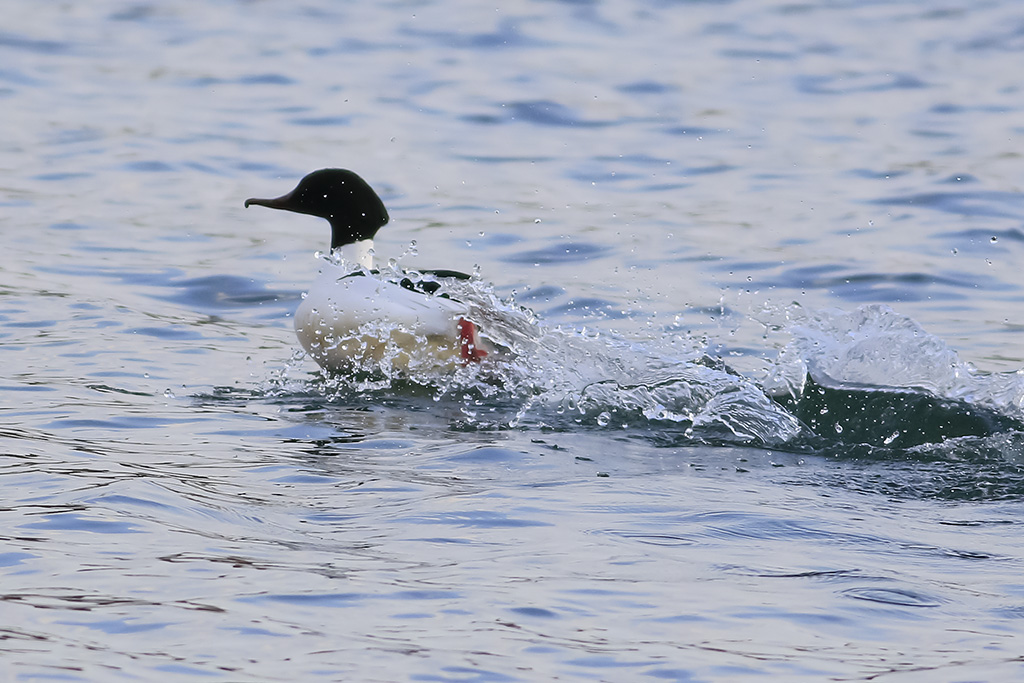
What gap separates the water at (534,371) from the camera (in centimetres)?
342

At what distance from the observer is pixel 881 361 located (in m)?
6.41

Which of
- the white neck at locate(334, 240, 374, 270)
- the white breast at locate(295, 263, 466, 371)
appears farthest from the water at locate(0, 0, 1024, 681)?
the white neck at locate(334, 240, 374, 270)

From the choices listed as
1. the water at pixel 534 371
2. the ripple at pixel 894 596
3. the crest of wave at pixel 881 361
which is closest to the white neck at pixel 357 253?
the water at pixel 534 371

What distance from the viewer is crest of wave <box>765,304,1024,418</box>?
6008mm

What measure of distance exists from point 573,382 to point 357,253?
1.72 metres

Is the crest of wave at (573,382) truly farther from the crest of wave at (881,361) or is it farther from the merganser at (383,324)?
the crest of wave at (881,361)

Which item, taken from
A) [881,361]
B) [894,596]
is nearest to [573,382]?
[881,361]

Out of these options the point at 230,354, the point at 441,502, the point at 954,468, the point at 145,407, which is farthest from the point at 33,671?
the point at 230,354

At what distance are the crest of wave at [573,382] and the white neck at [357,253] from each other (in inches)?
19.8

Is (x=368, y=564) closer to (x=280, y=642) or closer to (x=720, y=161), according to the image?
(x=280, y=642)

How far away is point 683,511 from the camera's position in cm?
437

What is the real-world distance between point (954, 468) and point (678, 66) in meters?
10.2

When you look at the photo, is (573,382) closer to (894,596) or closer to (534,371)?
(534,371)

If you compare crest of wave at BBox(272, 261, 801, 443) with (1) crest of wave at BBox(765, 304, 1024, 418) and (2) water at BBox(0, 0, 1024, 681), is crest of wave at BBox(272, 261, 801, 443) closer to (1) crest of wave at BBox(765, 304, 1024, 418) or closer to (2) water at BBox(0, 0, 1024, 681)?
(2) water at BBox(0, 0, 1024, 681)
